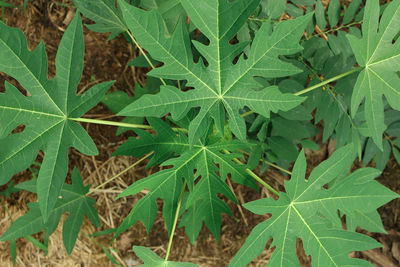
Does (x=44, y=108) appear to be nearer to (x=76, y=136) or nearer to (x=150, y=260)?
(x=76, y=136)

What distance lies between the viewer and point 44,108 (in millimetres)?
1016

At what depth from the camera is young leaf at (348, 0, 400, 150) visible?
39.3 inches

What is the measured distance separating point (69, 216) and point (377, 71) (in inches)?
45.5

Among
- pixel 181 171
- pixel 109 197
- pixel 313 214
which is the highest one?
pixel 181 171

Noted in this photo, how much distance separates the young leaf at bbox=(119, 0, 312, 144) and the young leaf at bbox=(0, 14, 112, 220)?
18 cm

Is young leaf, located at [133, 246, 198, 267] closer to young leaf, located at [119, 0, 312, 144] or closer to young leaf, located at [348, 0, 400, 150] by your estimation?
young leaf, located at [119, 0, 312, 144]

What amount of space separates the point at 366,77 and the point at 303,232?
0.48m

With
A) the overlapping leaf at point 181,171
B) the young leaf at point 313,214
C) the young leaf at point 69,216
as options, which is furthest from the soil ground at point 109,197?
the young leaf at point 313,214

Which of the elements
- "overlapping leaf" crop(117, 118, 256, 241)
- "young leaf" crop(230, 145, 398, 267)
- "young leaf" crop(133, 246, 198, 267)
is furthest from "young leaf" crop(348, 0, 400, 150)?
"young leaf" crop(133, 246, 198, 267)

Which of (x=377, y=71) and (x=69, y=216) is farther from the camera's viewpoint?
(x=69, y=216)

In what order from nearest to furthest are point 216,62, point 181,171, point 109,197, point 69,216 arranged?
point 216,62
point 181,171
point 69,216
point 109,197

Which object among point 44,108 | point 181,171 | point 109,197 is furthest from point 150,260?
point 109,197

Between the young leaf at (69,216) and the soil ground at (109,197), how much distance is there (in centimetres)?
44

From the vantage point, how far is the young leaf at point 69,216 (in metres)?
1.30
